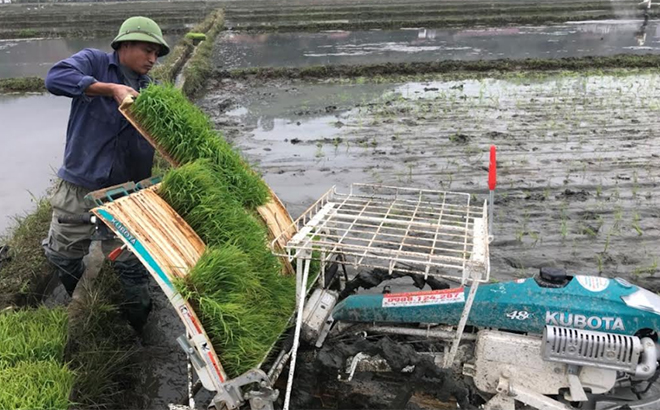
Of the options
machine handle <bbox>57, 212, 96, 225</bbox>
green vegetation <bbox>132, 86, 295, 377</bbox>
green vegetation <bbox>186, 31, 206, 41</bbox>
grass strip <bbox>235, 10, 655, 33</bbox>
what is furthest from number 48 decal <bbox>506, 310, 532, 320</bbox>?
grass strip <bbox>235, 10, 655, 33</bbox>

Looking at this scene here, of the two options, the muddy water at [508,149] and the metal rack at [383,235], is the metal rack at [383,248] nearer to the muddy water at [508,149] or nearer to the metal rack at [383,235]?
the metal rack at [383,235]

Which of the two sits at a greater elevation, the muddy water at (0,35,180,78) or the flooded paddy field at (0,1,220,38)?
the flooded paddy field at (0,1,220,38)

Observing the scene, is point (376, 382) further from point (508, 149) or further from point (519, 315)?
point (508, 149)

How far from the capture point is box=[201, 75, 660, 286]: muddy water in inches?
217

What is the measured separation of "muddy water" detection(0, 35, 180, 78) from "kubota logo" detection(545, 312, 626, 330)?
607 inches

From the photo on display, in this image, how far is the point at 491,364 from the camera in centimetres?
274

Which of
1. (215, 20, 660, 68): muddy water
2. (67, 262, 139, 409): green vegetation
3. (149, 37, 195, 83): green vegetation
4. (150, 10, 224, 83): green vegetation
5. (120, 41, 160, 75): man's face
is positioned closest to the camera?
(67, 262, 139, 409): green vegetation

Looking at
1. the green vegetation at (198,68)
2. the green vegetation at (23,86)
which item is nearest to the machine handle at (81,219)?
the green vegetation at (198,68)

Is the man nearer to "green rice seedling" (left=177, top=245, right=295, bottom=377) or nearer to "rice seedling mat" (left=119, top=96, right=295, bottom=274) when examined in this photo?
"rice seedling mat" (left=119, top=96, right=295, bottom=274)

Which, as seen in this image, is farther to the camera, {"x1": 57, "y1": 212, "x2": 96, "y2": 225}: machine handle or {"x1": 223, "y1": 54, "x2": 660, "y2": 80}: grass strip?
{"x1": 223, "y1": 54, "x2": 660, "y2": 80}: grass strip

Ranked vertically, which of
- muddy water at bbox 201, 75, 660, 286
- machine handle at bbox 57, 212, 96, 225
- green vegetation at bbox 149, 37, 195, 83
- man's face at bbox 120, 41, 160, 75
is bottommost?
muddy water at bbox 201, 75, 660, 286

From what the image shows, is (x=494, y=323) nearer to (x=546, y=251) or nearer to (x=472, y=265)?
(x=472, y=265)

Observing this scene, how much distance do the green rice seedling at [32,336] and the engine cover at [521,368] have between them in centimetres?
237

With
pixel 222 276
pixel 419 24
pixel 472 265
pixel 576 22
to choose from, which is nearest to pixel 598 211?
pixel 472 265
